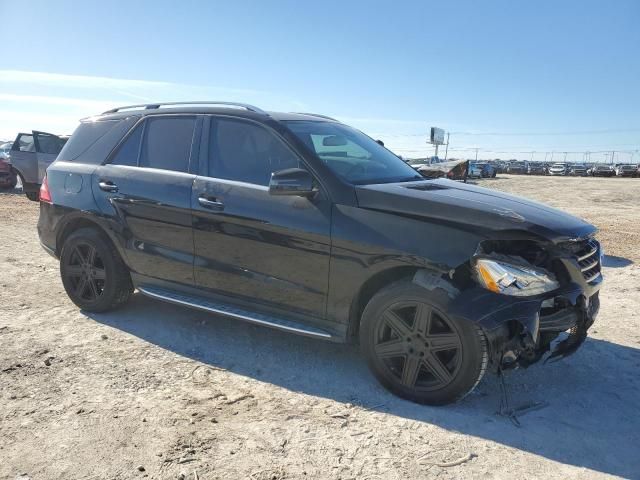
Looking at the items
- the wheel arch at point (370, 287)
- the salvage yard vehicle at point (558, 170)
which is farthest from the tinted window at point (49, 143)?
the salvage yard vehicle at point (558, 170)

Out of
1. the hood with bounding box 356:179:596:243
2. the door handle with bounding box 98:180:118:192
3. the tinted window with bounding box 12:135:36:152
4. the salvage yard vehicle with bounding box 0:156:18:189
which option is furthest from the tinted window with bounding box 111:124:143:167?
the salvage yard vehicle with bounding box 0:156:18:189

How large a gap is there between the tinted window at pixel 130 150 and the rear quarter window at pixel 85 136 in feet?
0.95

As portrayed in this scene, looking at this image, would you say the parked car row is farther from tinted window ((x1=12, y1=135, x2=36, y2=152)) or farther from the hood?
the hood

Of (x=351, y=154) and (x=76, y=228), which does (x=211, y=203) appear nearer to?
(x=351, y=154)

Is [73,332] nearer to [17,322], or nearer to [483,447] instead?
[17,322]

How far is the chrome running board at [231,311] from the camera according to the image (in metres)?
3.59

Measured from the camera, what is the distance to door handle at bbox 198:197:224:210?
3.91 m

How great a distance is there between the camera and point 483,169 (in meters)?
46.4

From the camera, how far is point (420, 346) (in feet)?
10.6

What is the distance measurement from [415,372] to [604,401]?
129cm

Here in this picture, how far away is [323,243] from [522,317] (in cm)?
130

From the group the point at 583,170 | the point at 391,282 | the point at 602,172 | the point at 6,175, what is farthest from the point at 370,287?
the point at 583,170

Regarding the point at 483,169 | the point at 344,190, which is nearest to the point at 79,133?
the point at 344,190

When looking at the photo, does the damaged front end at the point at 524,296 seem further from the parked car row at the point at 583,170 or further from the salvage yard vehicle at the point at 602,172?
the salvage yard vehicle at the point at 602,172
